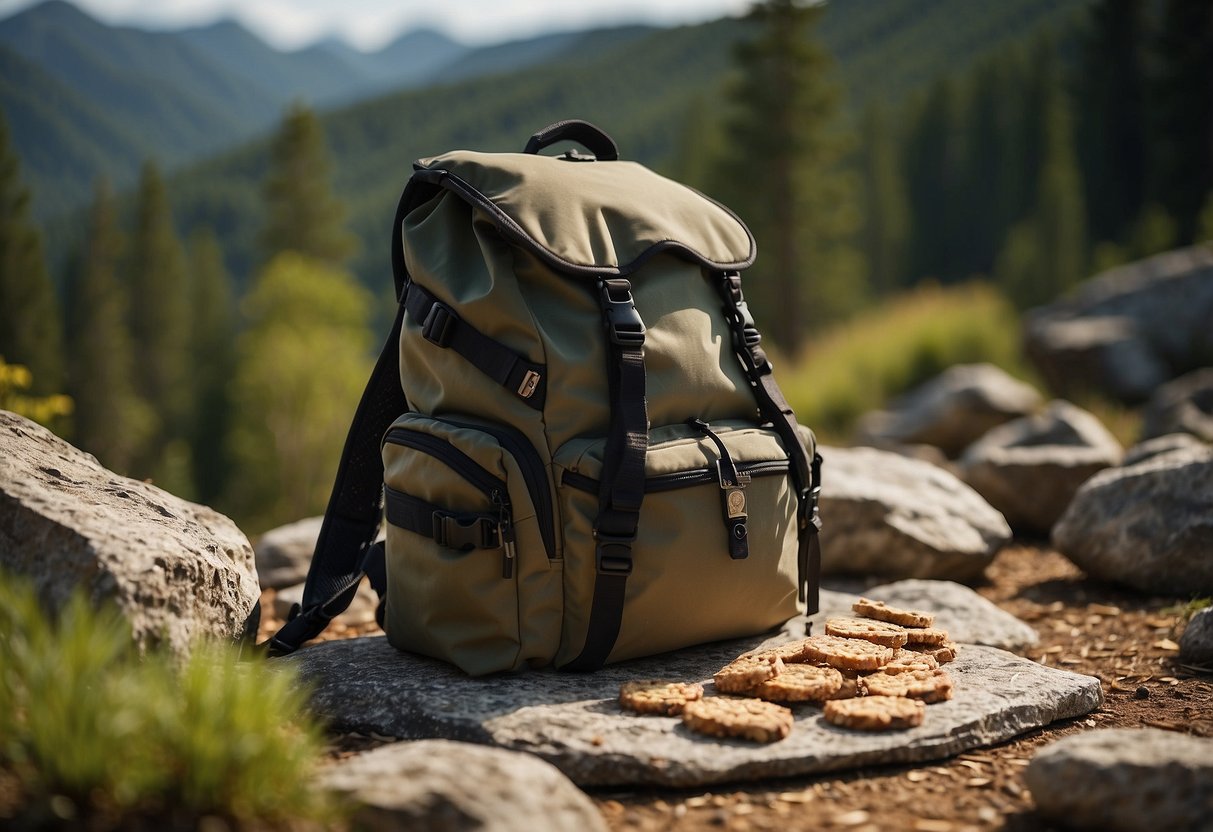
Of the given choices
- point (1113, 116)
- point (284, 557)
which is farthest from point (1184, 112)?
point (284, 557)

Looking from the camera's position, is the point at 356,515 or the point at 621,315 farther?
the point at 356,515

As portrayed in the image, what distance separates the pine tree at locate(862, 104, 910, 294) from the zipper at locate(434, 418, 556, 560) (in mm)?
49425

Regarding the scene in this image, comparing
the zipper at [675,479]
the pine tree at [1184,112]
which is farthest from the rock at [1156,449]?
the pine tree at [1184,112]

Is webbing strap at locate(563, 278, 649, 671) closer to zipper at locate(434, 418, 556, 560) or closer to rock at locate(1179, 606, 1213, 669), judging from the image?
zipper at locate(434, 418, 556, 560)

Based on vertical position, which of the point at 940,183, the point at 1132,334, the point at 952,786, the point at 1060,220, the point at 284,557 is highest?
the point at 940,183

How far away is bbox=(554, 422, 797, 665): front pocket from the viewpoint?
2.96 m

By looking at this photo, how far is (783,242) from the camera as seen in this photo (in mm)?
25547

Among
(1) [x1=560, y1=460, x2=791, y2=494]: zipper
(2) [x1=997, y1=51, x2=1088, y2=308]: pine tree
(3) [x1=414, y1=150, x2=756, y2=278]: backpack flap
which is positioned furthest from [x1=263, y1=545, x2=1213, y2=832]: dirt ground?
(2) [x1=997, y1=51, x2=1088, y2=308]: pine tree

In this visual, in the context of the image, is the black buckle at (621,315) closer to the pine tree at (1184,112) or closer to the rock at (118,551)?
the rock at (118,551)

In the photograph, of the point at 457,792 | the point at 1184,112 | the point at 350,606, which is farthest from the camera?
the point at 1184,112

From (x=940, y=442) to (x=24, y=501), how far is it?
7.83m

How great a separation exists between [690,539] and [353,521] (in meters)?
1.39

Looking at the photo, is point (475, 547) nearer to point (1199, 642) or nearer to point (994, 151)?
point (1199, 642)

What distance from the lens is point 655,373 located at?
3.18 m
